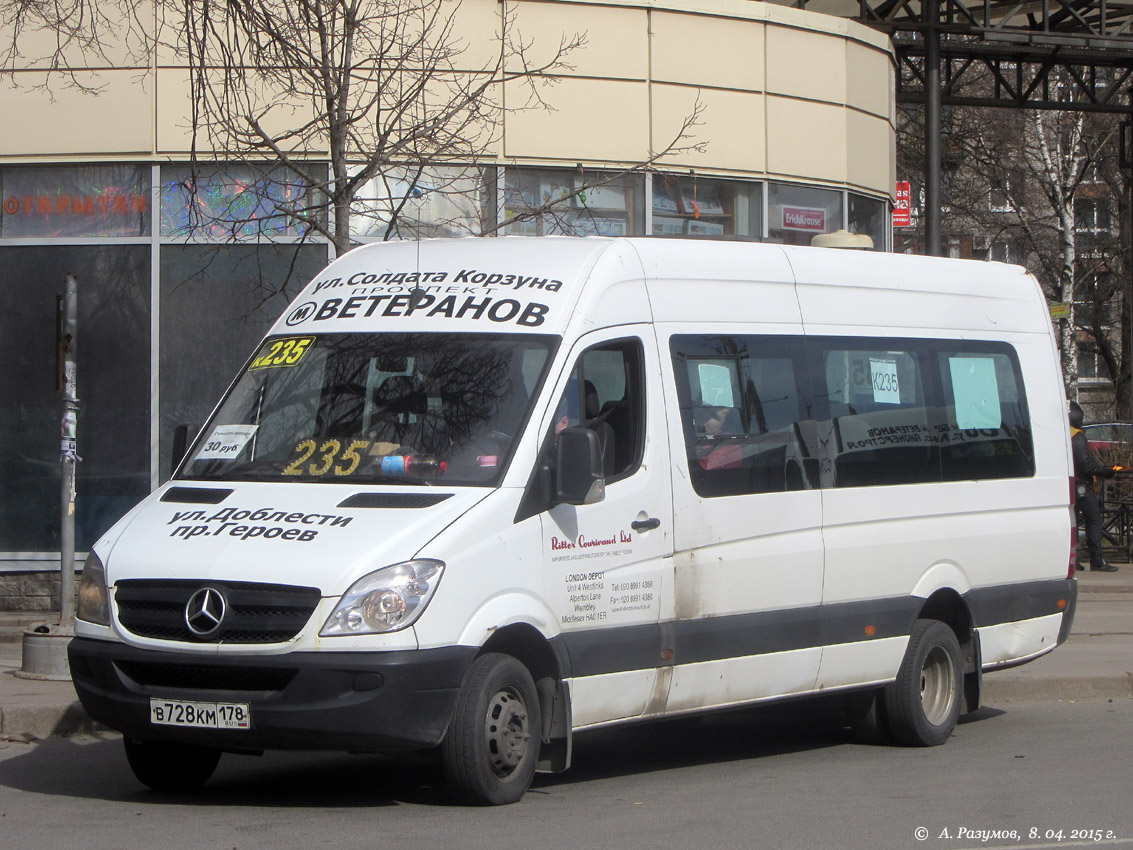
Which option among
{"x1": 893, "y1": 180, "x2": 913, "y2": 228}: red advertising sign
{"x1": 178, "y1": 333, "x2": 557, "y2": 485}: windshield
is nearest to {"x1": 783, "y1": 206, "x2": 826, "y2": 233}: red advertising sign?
{"x1": 893, "y1": 180, "x2": 913, "y2": 228}: red advertising sign

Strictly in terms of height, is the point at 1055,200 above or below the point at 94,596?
above

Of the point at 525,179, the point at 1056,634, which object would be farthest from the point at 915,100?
the point at 1056,634

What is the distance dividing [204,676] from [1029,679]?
6191 millimetres

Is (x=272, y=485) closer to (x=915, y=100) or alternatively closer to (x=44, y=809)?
(x=44, y=809)

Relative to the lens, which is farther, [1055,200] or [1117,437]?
[1055,200]

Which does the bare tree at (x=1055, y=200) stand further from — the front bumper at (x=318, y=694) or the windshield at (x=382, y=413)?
the front bumper at (x=318, y=694)

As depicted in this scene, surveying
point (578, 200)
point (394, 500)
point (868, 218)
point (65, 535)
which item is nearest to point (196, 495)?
point (394, 500)

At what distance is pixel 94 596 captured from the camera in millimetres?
6777

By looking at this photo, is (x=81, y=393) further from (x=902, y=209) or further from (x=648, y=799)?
(x=902, y=209)

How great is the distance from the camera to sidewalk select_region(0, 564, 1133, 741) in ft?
28.8

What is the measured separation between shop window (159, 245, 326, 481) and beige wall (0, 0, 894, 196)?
3.24ft

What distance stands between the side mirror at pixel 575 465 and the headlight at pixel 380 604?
831 mm

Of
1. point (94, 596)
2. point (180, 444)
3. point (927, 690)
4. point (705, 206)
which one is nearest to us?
point (94, 596)

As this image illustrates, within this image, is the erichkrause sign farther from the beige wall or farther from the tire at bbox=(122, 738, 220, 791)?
the tire at bbox=(122, 738, 220, 791)
